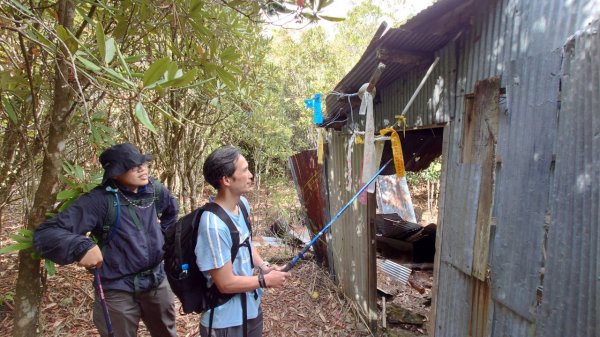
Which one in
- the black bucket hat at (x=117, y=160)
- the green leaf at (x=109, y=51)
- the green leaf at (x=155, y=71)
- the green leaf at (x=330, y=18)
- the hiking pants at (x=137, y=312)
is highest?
the green leaf at (x=330, y=18)

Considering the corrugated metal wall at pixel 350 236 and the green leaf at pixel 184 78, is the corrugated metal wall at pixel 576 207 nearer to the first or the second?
the green leaf at pixel 184 78

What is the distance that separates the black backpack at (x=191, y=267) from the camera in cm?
199

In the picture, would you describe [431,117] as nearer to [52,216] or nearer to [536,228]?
[536,228]

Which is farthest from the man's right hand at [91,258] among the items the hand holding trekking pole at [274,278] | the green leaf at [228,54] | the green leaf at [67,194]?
the green leaf at [228,54]

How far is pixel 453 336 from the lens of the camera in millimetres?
2961

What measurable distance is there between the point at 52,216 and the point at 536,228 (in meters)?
3.29

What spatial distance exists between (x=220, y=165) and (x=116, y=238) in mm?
1276

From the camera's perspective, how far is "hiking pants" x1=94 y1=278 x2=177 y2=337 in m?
2.62

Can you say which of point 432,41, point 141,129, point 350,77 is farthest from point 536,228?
point 141,129

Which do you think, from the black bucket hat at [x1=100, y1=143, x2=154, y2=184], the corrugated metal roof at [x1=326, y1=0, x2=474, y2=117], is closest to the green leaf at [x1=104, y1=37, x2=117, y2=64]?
the black bucket hat at [x1=100, y1=143, x2=154, y2=184]

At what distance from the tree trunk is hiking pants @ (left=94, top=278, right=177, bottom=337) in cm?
42

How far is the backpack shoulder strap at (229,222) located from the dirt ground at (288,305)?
282 cm

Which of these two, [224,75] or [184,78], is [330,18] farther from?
[184,78]

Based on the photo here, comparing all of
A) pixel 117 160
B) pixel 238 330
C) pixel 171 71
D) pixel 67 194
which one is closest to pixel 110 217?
pixel 67 194
